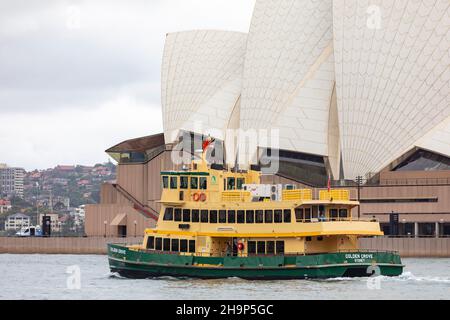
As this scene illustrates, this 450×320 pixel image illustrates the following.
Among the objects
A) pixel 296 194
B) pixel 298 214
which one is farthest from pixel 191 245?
pixel 296 194

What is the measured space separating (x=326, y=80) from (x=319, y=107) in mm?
2012

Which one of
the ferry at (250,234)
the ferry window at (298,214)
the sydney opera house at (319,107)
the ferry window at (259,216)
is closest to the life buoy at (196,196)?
the ferry at (250,234)

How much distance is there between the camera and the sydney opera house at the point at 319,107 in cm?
8456

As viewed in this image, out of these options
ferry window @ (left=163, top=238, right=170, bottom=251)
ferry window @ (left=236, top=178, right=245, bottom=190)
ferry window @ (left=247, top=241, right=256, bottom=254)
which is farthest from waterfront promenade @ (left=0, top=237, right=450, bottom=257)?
ferry window @ (left=163, top=238, right=170, bottom=251)

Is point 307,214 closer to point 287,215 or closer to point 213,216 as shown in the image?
point 287,215

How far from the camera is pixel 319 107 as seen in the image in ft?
295

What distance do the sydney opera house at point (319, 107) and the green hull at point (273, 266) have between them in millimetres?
31411

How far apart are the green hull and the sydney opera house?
3141 centimetres

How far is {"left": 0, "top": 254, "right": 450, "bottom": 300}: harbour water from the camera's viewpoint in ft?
153

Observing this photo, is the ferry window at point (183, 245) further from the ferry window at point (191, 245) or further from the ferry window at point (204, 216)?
the ferry window at point (204, 216)

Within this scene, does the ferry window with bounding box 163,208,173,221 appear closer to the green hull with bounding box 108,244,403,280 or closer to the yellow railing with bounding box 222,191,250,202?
the green hull with bounding box 108,244,403,280

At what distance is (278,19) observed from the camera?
298ft
